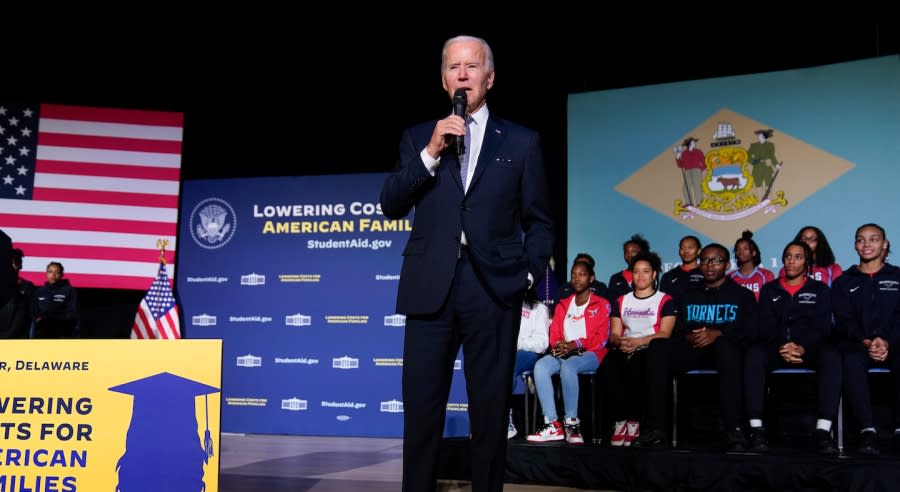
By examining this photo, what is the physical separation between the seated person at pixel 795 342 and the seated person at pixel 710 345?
2.7 inches

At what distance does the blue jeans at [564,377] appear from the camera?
14.8ft

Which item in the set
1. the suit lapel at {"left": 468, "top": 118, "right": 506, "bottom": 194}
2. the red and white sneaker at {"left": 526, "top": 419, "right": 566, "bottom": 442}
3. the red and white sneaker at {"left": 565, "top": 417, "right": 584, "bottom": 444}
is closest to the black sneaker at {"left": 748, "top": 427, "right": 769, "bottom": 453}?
the red and white sneaker at {"left": 565, "top": 417, "right": 584, "bottom": 444}

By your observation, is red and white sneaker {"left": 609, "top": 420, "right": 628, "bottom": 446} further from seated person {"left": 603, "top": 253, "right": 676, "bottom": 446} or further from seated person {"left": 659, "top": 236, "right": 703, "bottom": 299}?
seated person {"left": 659, "top": 236, "right": 703, "bottom": 299}

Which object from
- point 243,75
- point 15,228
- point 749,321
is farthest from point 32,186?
point 749,321

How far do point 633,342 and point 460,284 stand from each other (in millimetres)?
2820

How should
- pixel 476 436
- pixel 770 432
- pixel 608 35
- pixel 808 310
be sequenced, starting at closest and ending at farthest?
pixel 476 436
pixel 808 310
pixel 770 432
pixel 608 35

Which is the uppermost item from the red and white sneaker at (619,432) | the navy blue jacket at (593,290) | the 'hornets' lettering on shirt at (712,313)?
the navy blue jacket at (593,290)

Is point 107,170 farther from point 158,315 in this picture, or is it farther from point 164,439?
point 164,439

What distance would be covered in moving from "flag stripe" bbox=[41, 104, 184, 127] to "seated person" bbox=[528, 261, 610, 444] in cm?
411

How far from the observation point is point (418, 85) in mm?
7121

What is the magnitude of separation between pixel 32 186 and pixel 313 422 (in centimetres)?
312

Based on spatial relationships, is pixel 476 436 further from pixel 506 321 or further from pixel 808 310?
pixel 808 310

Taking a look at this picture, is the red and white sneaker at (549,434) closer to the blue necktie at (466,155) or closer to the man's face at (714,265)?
the man's face at (714,265)

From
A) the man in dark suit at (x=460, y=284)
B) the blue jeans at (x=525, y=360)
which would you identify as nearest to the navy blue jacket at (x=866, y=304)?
the blue jeans at (x=525, y=360)
